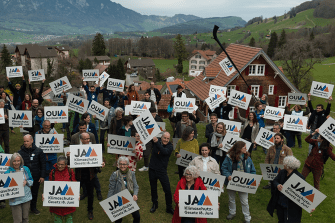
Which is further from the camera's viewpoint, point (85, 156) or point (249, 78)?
point (249, 78)

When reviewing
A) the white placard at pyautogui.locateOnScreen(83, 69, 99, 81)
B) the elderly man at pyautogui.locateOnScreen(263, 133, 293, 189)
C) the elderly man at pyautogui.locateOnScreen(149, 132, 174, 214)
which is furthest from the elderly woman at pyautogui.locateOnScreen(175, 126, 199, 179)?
the white placard at pyautogui.locateOnScreen(83, 69, 99, 81)

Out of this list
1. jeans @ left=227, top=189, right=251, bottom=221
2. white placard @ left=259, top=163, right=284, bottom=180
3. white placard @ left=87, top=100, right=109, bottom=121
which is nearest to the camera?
jeans @ left=227, top=189, right=251, bottom=221

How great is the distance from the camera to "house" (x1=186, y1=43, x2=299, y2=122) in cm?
2770

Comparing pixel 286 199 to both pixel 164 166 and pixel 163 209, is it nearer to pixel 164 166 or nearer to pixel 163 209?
pixel 164 166

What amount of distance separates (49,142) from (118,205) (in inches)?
136

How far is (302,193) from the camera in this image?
5496mm

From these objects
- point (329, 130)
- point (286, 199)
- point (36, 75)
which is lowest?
point (286, 199)

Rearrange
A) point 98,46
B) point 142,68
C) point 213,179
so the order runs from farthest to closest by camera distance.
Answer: point 142,68 < point 98,46 < point 213,179

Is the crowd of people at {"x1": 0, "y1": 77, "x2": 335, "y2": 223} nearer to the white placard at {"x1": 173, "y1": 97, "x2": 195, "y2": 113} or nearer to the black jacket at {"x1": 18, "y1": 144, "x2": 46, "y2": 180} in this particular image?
the black jacket at {"x1": 18, "y1": 144, "x2": 46, "y2": 180}

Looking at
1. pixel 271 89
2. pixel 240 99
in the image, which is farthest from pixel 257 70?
pixel 240 99

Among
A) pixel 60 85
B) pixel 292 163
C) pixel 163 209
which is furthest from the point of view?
pixel 60 85

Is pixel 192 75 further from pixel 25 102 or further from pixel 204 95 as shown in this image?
pixel 25 102

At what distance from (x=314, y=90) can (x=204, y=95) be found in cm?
1587

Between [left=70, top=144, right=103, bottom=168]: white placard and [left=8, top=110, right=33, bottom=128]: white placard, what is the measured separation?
4106mm
